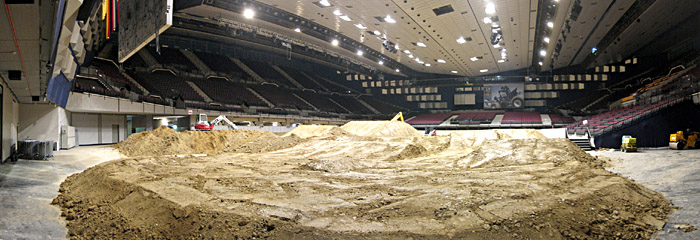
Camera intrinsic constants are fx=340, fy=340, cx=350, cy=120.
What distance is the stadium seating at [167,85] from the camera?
81.5ft

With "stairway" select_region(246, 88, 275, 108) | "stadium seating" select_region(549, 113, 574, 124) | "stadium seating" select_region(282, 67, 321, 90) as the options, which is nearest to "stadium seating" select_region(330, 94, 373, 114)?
"stadium seating" select_region(282, 67, 321, 90)

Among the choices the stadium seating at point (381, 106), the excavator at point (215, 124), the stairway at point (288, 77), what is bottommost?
the excavator at point (215, 124)

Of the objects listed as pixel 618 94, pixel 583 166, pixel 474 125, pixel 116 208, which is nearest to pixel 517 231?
pixel 116 208

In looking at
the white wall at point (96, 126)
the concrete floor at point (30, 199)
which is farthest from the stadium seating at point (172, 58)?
the concrete floor at point (30, 199)

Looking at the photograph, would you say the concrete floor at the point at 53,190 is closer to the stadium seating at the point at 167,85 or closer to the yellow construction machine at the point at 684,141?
the yellow construction machine at the point at 684,141

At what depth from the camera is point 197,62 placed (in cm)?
3197

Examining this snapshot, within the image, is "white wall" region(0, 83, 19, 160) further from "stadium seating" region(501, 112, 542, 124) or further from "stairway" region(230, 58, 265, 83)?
"stadium seating" region(501, 112, 542, 124)

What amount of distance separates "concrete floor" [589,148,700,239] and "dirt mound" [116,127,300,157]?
38.5ft

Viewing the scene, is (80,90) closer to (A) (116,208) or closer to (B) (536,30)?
(A) (116,208)

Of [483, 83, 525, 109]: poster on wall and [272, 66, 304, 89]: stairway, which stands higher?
[272, 66, 304, 89]: stairway

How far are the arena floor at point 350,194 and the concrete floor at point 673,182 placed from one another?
0.02 meters

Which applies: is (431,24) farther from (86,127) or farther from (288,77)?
(288,77)

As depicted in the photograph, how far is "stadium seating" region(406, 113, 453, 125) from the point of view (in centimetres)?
3453

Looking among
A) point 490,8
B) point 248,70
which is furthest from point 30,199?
point 248,70
